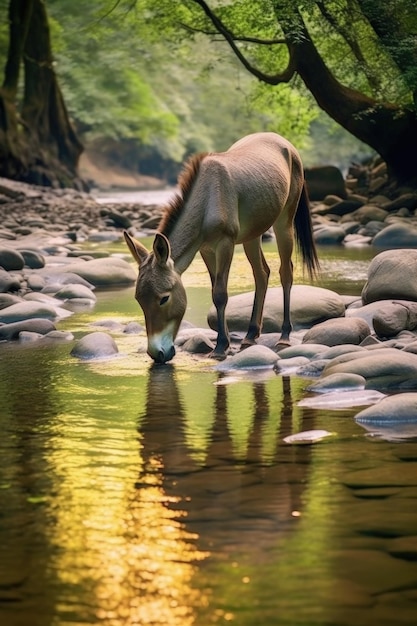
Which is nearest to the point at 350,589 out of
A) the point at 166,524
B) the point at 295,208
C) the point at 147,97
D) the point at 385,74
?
the point at 166,524

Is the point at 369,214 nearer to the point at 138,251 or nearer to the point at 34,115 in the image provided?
the point at 34,115

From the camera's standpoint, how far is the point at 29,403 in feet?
24.2

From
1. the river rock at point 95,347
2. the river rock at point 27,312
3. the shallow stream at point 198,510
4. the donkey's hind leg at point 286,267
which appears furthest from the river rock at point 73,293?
the shallow stream at point 198,510

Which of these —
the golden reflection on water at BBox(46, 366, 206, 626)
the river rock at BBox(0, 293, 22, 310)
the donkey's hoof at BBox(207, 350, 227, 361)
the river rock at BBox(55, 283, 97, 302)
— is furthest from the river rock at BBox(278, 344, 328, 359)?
the river rock at BBox(55, 283, 97, 302)

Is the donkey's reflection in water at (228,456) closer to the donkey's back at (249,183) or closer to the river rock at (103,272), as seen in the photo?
the donkey's back at (249,183)

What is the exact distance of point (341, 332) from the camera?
9.05 m

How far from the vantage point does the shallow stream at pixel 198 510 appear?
3826 mm

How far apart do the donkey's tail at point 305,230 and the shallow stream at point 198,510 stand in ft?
9.73

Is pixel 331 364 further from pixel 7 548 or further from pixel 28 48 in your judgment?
pixel 28 48

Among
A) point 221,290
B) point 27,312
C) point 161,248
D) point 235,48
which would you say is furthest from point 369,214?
point 161,248

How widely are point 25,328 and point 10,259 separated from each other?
433 cm

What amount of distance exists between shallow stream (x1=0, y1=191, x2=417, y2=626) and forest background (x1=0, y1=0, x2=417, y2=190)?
13508 millimetres

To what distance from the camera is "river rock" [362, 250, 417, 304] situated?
1034 cm

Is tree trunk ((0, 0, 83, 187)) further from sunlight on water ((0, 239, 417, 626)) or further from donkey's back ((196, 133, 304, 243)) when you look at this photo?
sunlight on water ((0, 239, 417, 626))
